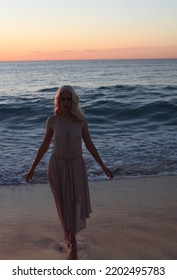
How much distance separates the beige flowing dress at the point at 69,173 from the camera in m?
3.74

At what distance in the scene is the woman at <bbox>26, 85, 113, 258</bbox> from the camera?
371 centimetres

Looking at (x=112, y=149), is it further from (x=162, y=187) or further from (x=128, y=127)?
(x=128, y=127)

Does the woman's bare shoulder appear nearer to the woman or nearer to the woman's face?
the woman

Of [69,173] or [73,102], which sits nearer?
[73,102]

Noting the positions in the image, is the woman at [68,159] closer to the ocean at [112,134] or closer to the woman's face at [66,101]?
the woman's face at [66,101]

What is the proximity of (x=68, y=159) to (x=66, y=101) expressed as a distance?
1.95 feet

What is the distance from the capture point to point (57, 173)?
3.83 metres

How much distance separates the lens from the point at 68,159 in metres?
3.79

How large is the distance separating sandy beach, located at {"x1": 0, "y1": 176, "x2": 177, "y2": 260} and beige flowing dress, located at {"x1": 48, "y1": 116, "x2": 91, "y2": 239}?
1.82 feet

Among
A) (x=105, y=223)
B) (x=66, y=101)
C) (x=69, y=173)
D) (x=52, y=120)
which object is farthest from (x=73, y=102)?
(x=105, y=223)

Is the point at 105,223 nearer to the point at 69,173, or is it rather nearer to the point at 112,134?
the point at 69,173

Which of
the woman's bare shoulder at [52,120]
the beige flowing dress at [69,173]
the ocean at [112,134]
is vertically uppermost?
the woman's bare shoulder at [52,120]

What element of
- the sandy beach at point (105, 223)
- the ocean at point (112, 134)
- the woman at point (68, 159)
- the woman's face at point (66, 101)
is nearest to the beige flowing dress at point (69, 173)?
the woman at point (68, 159)
